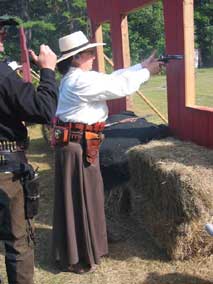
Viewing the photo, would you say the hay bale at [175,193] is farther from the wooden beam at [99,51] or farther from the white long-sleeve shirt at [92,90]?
the wooden beam at [99,51]

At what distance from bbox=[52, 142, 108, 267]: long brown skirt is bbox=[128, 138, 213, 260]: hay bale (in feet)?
1.66

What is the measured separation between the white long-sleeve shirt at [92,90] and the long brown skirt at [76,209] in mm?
277

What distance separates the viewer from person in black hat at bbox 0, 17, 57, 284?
8.91 ft

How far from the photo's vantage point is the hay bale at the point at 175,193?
11.8 feet

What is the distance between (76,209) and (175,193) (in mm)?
856

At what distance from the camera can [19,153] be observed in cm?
304

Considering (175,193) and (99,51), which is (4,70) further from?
(99,51)

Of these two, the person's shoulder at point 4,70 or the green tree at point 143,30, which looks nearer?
the person's shoulder at point 4,70

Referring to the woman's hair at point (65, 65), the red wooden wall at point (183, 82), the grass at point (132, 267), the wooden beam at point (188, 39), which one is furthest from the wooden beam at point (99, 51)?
the woman's hair at point (65, 65)

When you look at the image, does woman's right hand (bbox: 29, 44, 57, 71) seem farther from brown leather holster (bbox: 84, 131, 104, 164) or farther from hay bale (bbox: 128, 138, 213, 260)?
hay bale (bbox: 128, 138, 213, 260)

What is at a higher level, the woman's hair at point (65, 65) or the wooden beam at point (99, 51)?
the wooden beam at point (99, 51)

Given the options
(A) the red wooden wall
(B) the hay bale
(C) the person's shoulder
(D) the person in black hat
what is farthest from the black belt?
(A) the red wooden wall

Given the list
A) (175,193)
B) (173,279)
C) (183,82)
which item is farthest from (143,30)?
(173,279)

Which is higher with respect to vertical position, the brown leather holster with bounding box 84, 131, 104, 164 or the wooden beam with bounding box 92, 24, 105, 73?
the wooden beam with bounding box 92, 24, 105, 73
